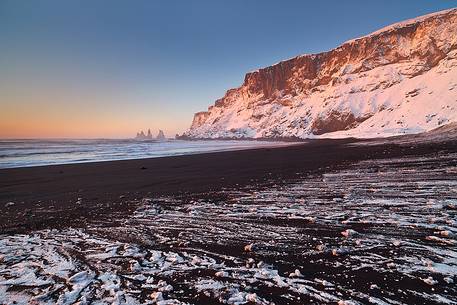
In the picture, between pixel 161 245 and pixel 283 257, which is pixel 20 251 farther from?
pixel 283 257

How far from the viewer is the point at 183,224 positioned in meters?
6.46

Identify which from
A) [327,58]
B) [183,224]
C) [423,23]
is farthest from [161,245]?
[327,58]

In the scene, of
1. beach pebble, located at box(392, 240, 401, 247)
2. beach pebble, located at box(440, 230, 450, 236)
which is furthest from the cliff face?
beach pebble, located at box(392, 240, 401, 247)

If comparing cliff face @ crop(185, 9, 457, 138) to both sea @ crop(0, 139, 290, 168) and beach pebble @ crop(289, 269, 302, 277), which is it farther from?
beach pebble @ crop(289, 269, 302, 277)

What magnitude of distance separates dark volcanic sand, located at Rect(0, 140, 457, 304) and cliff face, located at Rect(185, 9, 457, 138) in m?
48.2

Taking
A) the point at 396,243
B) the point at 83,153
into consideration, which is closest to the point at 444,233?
the point at 396,243

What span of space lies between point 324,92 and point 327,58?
18.9 meters

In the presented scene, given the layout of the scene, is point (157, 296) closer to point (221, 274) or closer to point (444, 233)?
point (221, 274)

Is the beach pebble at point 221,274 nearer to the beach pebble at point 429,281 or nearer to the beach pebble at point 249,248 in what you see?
the beach pebble at point 249,248

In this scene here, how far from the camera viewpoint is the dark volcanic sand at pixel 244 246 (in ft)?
11.4

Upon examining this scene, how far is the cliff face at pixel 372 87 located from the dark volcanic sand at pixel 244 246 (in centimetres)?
4820

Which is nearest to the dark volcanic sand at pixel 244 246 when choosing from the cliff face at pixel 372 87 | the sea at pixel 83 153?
the sea at pixel 83 153

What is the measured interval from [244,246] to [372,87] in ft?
302

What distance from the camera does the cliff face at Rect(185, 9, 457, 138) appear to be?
56.8 m
